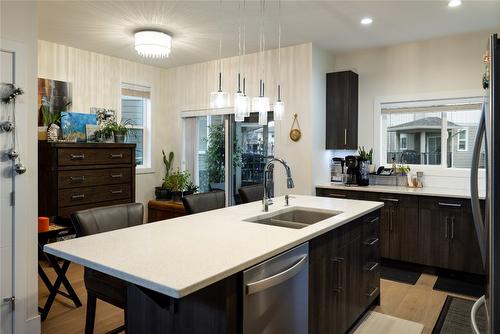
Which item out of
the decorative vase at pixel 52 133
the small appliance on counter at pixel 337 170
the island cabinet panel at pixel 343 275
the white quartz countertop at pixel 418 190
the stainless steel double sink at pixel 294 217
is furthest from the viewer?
the small appliance on counter at pixel 337 170

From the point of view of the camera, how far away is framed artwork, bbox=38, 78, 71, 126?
14.1 ft

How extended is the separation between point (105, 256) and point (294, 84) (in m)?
3.53

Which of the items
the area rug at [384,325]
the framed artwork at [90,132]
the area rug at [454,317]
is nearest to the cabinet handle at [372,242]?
the area rug at [384,325]

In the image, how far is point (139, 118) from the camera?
5516 millimetres

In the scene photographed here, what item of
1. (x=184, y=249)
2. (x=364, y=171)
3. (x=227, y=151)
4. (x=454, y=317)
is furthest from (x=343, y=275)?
(x=227, y=151)

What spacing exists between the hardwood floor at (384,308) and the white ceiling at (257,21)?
2.66 metres

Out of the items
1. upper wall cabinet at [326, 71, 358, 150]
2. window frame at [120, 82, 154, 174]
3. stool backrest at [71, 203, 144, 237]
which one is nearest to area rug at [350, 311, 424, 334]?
stool backrest at [71, 203, 144, 237]

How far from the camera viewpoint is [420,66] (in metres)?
4.38

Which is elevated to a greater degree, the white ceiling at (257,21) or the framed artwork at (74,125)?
the white ceiling at (257,21)

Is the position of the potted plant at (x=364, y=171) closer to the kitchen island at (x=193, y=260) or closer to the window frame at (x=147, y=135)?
the kitchen island at (x=193, y=260)

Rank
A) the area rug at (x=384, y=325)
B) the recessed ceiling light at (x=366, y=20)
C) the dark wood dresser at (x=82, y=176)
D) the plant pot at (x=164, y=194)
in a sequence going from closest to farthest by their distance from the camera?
the area rug at (x=384, y=325) → the recessed ceiling light at (x=366, y=20) → the dark wood dresser at (x=82, y=176) → the plant pot at (x=164, y=194)

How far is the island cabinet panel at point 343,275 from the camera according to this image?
6.62 feet

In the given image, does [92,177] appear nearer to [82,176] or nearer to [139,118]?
[82,176]

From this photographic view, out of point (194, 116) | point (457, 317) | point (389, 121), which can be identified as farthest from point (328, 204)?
point (194, 116)
